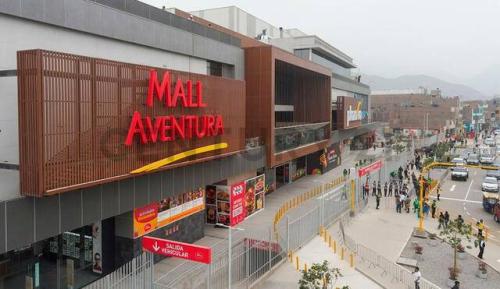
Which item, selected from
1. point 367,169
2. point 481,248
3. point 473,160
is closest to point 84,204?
point 481,248

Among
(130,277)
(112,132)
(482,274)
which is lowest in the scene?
(482,274)

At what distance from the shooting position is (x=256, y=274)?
56.5 feet

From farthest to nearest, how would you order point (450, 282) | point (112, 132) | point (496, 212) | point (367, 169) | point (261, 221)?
point (367, 169)
point (496, 212)
point (261, 221)
point (450, 282)
point (112, 132)

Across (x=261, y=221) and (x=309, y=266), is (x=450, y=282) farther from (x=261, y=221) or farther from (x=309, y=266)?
(x=261, y=221)

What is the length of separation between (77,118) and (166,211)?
7.97m

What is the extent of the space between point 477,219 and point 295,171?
17.0 metres

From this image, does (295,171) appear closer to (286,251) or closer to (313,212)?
(313,212)

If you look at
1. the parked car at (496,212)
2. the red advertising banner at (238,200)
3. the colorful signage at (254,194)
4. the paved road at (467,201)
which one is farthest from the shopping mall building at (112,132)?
the parked car at (496,212)

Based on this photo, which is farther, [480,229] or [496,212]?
[496,212]

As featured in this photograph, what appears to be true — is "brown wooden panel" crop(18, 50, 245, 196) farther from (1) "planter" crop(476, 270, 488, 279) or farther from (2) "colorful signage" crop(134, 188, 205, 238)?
(1) "planter" crop(476, 270, 488, 279)

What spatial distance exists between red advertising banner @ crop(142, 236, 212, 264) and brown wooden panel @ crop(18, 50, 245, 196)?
2.73 meters

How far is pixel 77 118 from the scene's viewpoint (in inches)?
517

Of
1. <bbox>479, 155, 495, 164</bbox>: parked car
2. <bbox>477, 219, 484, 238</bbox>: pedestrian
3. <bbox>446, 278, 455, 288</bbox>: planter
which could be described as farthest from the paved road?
<bbox>479, 155, 495, 164</bbox>: parked car

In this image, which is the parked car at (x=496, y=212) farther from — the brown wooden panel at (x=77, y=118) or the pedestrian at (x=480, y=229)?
the brown wooden panel at (x=77, y=118)
